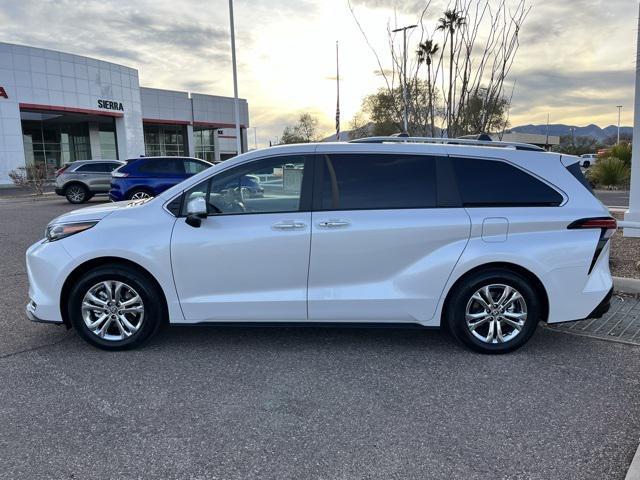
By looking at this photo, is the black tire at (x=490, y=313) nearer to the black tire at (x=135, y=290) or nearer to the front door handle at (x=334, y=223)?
the front door handle at (x=334, y=223)

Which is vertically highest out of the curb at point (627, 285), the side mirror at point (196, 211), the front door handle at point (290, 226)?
the side mirror at point (196, 211)

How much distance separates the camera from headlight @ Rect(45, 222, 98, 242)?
14.1 feet

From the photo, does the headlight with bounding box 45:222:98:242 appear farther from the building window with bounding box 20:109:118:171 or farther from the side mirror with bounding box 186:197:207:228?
the building window with bounding box 20:109:118:171

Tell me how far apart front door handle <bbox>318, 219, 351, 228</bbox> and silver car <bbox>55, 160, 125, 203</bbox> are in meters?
17.8

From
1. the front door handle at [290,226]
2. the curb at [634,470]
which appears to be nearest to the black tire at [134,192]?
the front door handle at [290,226]

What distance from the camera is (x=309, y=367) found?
13.2 feet

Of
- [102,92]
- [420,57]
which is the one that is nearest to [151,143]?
[102,92]

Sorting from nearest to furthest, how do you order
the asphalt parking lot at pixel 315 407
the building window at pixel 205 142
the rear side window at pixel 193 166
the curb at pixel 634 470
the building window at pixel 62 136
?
the curb at pixel 634 470
the asphalt parking lot at pixel 315 407
the rear side window at pixel 193 166
the building window at pixel 62 136
the building window at pixel 205 142

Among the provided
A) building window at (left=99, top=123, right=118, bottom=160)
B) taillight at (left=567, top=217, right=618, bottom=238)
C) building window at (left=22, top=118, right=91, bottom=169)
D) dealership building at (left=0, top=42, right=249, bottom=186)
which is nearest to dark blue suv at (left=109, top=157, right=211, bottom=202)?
taillight at (left=567, top=217, right=618, bottom=238)

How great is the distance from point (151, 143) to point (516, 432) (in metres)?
56.4

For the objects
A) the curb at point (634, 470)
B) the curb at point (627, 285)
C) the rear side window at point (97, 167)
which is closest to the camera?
the curb at point (634, 470)

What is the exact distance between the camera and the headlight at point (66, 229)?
4293 millimetres

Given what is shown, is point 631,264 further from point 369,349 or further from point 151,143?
point 151,143

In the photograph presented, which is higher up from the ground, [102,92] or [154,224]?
[102,92]
